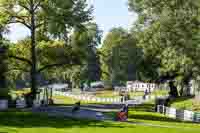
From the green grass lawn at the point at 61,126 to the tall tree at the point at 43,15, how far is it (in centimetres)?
2006

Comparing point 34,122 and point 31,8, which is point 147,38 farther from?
point 34,122

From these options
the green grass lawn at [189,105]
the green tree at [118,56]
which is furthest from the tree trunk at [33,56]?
the green tree at [118,56]

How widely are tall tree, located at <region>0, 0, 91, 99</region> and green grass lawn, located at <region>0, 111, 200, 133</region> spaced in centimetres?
2006

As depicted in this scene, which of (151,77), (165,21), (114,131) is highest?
(165,21)

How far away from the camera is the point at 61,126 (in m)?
40.8

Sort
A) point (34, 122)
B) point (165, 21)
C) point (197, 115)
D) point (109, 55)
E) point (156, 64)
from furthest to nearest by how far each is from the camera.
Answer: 1. point (109, 55)
2. point (156, 64)
3. point (165, 21)
4. point (197, 115)
5. point (34, 122)

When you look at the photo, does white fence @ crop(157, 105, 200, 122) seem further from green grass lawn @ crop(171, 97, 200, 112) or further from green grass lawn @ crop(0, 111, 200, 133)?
green grass lawn @ crop(0, 111, 200, 133)

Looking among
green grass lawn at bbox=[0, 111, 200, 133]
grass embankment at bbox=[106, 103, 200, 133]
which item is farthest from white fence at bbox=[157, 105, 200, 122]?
green grass lawn at bbox=[0, 111, 200, 133]

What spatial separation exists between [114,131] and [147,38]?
30.5 metres

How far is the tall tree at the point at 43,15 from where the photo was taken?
64500 millimetres

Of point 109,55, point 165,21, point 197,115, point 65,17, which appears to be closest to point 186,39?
point 165,21

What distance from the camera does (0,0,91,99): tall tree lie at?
64.5m

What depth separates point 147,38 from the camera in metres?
67.2

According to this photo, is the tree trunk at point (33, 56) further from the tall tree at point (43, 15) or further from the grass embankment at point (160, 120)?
the grass embankment at point (160, 120)
